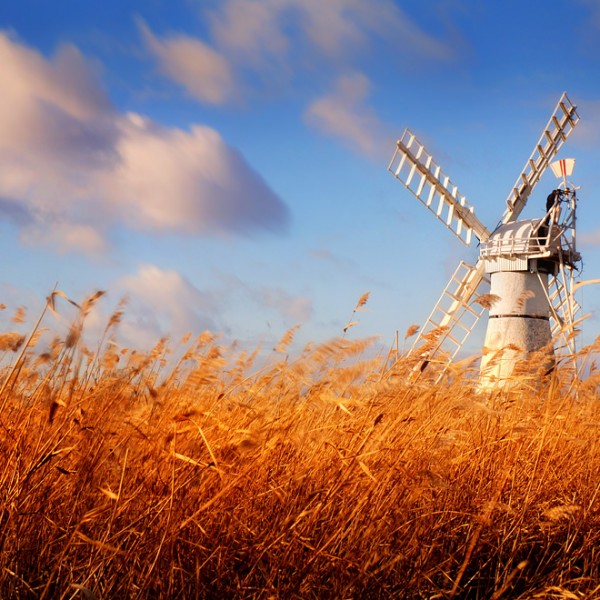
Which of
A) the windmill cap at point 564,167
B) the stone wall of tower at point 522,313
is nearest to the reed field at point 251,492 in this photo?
the stone wall of tower at point 522,313

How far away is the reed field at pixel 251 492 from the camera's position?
2.35 meters

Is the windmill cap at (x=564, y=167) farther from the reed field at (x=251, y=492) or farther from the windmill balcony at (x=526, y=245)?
the reed field at (x=251, y=492)

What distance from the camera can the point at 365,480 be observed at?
282 cm

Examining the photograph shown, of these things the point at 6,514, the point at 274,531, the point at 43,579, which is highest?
the point at 274,531

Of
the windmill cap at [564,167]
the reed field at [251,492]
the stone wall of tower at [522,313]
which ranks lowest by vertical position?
the reed field at [251,492]

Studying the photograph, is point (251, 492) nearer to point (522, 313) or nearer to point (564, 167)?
point (522, 313)

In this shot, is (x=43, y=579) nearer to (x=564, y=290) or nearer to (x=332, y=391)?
(x=332, y=391)

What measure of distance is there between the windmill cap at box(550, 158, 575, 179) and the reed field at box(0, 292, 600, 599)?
18011 millimetres

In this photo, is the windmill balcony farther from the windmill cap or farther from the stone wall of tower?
the windmill cap

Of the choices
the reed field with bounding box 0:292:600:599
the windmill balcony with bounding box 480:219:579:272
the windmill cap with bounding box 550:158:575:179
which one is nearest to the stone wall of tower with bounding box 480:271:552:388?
the windmill balcony with bounding box 480:219:579:272

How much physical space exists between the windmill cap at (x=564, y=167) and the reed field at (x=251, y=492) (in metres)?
18.0

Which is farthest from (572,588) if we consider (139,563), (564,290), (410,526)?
(564,290)

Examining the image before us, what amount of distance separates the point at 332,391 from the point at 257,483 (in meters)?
0.47

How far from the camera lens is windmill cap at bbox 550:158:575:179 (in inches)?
788
